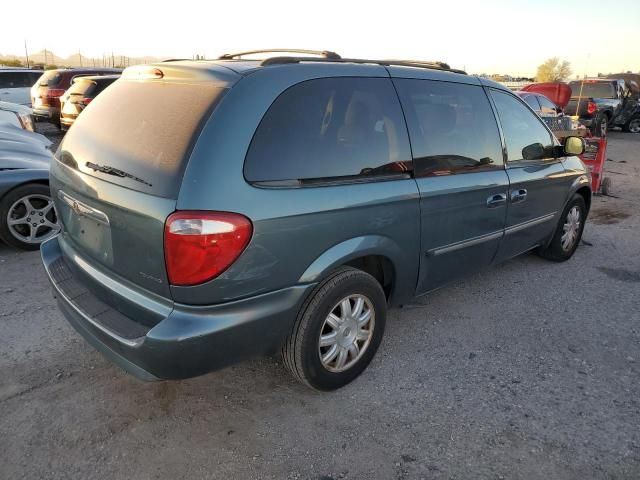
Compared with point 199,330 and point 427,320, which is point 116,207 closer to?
point 199,330

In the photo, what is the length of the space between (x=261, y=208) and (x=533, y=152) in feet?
9.07

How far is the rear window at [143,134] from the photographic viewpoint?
82.4 inches

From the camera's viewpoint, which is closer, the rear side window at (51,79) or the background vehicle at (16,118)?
the background vehicle at (16,118)

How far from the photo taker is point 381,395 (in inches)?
107

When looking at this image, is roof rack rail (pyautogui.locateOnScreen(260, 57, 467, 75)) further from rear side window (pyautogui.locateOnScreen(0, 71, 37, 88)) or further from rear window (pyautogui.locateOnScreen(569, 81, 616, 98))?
rear window (pyautogui.locateOnScreen(569, 81, 616, 98))

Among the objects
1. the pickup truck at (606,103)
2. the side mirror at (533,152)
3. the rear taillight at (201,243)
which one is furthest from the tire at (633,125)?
the rear taillight at (201,243)

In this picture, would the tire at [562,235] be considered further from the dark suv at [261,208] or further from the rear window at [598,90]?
the rear window at [598,90]

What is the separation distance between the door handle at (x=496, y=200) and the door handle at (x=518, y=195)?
12 centimetres

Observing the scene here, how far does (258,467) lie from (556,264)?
12.4 feet

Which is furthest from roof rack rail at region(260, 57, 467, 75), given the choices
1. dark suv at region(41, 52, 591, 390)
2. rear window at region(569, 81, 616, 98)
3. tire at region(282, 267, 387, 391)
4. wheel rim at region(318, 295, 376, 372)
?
rear window at region(569, 81, 616, 98)

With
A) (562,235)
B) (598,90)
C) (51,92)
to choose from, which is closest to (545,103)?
(598,90)

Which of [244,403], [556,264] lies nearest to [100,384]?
[244,403]

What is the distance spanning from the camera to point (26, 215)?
4.69 metres

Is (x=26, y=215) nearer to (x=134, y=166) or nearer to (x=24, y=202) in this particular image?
(x=24, y=202)
